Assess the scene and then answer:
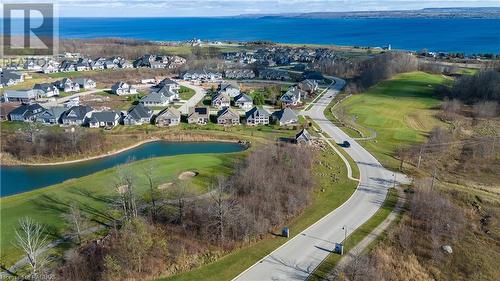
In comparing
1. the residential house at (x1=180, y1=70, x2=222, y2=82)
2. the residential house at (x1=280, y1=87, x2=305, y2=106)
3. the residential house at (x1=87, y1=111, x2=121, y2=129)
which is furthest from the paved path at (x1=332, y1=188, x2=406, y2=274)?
the residential house at (x1=180, y1=70, x2=222, y2=82)

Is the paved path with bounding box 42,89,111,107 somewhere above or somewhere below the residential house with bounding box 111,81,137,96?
below

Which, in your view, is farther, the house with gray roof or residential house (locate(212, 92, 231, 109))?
the house with gray roof

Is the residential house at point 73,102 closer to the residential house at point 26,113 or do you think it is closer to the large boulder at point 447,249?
the residential house at point 26,113

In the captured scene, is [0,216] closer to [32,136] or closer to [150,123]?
[32,136]

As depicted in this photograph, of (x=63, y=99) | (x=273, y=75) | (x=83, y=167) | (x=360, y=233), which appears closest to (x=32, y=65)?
(x=63, y=99)

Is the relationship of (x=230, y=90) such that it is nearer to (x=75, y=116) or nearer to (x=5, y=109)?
(x=75, y=116)

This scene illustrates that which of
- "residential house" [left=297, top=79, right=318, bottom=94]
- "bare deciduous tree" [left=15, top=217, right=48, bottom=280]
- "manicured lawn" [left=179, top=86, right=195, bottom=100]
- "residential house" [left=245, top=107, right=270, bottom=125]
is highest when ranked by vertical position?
"residential house" [left=297, top=79, right=318, bottom=94]

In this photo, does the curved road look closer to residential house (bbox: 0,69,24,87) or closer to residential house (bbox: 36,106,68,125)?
residential house (bbox: 36,106,68,125)

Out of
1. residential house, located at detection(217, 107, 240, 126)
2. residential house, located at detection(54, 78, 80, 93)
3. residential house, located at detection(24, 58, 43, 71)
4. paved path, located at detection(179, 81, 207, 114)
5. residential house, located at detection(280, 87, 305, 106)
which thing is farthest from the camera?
residential house, located at detection(24, 58, 43, 71)
